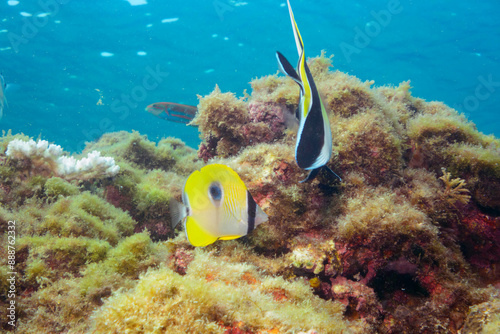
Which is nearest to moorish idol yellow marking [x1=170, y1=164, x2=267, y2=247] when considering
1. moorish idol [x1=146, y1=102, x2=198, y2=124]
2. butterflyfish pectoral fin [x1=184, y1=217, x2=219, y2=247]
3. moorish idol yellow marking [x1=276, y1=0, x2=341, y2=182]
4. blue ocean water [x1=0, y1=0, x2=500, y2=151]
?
butterflyfish pectoral fin [x1=184, y1=217, x2=219, y2=247]

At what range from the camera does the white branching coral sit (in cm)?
370

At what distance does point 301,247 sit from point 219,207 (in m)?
1.40

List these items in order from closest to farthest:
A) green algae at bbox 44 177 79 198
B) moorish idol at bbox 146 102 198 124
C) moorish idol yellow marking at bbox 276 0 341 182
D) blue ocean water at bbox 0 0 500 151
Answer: moorish idol yellow marking at bbox 276 0 341 182, green algae at bbox 44 177 79 198, moorish idol at bbox 146 102 198 124, blue ocean water at bbox 0 0 500 151

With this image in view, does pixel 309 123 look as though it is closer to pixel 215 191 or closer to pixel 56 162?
pixel 215 191

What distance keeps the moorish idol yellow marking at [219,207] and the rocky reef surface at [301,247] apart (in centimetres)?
43

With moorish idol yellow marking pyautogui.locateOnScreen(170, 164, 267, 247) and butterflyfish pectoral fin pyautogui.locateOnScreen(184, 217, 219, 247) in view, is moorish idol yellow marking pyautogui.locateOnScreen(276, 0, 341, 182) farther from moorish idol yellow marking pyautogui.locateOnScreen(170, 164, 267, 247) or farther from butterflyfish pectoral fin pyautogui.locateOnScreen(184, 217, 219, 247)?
butterflyfish pectoral fin pyautogui.locateOnScreen(184, 217, 219, 247)

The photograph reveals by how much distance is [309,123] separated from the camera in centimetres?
190

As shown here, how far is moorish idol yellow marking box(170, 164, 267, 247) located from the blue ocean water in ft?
56.4

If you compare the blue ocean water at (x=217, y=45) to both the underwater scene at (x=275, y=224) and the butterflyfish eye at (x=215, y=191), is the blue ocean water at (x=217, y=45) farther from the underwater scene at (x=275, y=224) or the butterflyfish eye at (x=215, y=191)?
the butterflyfish eye at (x=215, y=191)

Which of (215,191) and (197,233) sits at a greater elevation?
(215,191)

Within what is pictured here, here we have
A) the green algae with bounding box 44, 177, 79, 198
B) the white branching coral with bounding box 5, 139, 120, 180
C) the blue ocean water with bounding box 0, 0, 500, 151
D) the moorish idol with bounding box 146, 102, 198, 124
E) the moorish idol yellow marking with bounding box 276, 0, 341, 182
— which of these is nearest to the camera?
the moorish idol yellow marking with bounding box 276, 0, 341, 182

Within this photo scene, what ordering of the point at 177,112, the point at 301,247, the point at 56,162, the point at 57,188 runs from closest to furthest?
the point at 301,247, the point at 57,188, the point at 56,162, the point at 177,112

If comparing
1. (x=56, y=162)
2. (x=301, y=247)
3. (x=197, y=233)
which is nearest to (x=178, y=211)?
(x=197, y=233)

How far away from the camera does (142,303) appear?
5.60 ft
